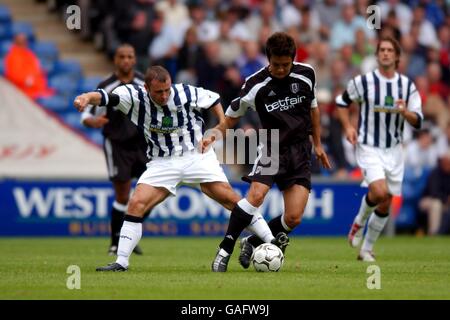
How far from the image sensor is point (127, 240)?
1002 cm

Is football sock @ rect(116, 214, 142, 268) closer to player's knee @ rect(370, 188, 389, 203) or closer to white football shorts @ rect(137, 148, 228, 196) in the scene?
white football shorts @ rect(137, 148, 228, 196)

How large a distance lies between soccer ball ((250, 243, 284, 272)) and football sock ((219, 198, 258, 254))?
0.80 ft

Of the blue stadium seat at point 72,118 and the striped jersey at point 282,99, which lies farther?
the blue stadium seat at point 72,118

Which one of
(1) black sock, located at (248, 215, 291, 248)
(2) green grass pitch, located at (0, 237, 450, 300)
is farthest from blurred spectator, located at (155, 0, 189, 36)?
(1) black sock, located at (248, 215, 291, 248)

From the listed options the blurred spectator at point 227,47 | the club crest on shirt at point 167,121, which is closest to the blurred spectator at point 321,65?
the blurred spectator at point 227,47

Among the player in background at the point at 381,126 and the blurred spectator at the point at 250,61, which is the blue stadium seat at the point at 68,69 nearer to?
the blurred spectator at the point at 250,61

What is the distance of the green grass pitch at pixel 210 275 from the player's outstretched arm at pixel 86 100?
147 centimetres

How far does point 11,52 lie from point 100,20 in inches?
104

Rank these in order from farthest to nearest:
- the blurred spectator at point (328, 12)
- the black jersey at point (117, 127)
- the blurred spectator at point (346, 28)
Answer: the blurred spectator at point (328, 12) < the blurred spectator at point (346, 28) < the black jersey at point (117, 127)

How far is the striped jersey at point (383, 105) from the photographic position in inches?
484

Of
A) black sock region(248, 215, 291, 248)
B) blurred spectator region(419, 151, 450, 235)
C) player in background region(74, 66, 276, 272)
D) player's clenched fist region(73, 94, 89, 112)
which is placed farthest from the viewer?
blurred spectator region(419, 151, 450, 235)

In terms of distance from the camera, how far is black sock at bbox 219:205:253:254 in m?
9.98

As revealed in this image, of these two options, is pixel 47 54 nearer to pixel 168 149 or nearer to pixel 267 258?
pixel 168 149
